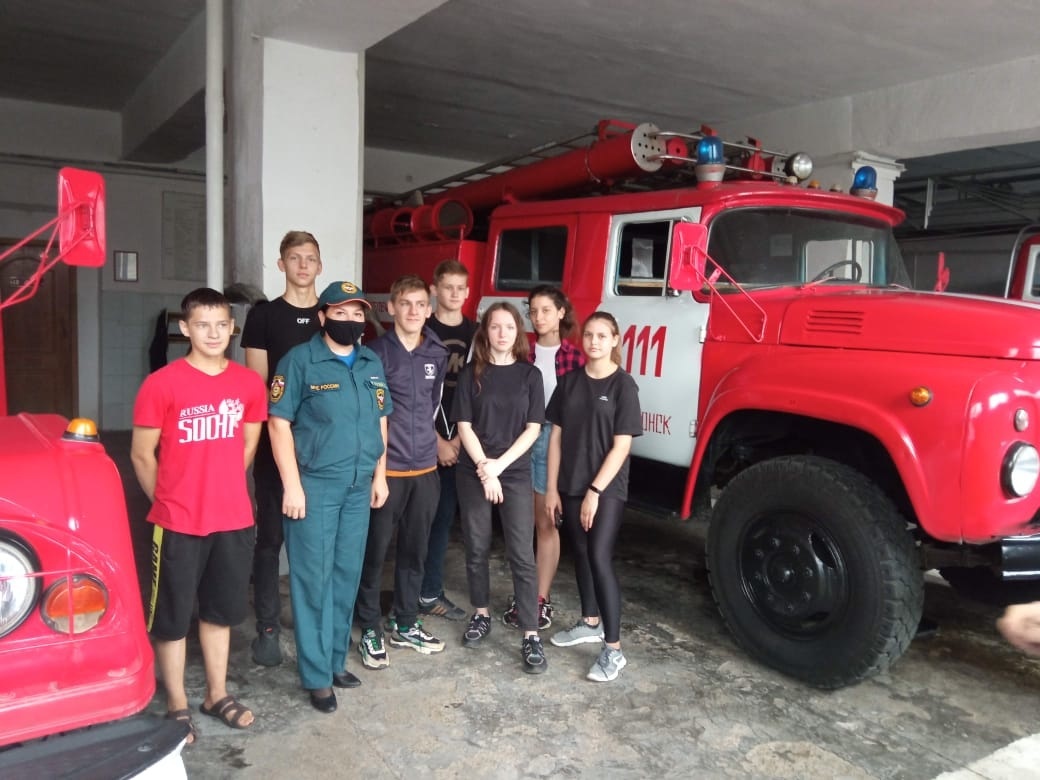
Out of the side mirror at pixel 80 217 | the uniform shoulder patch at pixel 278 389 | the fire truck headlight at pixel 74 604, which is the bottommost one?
the fire truck headlight at pixel 74 604

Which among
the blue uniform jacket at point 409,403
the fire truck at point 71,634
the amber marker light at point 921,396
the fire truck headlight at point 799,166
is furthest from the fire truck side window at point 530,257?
the fire truck at point 71,634

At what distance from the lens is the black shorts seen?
2.63 meters

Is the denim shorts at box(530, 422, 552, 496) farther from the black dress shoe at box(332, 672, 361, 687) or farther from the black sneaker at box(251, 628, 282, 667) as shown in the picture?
the black sneaker at box(251, 628, 282, 667)

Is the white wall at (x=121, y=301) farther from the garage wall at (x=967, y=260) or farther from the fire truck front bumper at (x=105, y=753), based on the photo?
the fire truck front bumper at (x=105, y=753)

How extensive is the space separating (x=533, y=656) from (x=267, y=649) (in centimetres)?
108

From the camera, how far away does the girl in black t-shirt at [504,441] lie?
3.42m

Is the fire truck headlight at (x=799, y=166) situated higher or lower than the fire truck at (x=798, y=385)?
higher

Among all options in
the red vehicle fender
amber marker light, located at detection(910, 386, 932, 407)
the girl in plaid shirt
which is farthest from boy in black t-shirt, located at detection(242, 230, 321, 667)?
amber marker light, located at detection(910, 386, 932, 407)

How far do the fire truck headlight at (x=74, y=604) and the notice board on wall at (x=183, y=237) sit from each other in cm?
867

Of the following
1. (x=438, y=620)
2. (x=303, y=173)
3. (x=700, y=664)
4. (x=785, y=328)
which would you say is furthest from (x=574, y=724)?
(x=303, y=173)

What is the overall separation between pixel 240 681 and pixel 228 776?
2.26 feet

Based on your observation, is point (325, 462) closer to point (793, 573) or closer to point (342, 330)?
point (342, 330)

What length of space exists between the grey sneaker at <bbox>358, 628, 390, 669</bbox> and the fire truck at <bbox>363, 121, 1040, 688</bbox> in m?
1.43

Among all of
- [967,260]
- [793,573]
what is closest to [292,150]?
[793,573]
